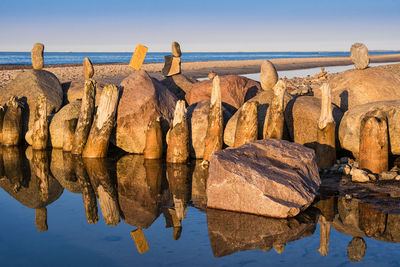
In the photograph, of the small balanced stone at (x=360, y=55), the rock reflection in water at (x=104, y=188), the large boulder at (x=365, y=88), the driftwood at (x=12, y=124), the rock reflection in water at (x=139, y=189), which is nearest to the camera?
the rock reflection in water at (x=139, y=189)

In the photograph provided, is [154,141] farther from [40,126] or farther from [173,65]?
[173,65]

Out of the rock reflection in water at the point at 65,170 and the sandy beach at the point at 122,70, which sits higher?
the sandy beach at the point at 122,70

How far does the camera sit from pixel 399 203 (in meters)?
8.02

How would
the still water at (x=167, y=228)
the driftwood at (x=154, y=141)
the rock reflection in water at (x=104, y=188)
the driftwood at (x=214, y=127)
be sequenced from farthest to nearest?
1. the driftwood at (x=154, y=141)
2. the driftwood at (x=214, y=127)
3. the rock reflection in water at (x=104, y=188)
4. the still water at (x=167, y=228)

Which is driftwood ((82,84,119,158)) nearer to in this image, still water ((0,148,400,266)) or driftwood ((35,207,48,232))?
still water ((0,148,400,266))

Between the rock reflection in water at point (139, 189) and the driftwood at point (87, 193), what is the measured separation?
496 mm

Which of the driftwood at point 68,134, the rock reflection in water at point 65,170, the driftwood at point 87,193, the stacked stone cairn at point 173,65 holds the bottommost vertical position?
the rock reflection in water at point 65,170

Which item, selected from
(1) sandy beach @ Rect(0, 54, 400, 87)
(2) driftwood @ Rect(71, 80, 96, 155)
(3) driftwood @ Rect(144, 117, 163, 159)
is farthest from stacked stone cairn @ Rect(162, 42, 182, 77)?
(1) sandy beach @ Rect(0, 54, 400, 87)

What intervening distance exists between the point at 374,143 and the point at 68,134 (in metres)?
8.42

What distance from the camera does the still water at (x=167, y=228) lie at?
6078mm

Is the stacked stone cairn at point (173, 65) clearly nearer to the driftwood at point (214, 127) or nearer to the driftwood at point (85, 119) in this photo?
the driftwood at point (85, 119)

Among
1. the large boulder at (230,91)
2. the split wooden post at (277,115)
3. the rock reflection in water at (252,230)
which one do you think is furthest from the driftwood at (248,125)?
the rock reflection in water at (252,230)

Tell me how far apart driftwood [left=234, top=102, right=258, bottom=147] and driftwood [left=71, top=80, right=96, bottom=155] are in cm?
430

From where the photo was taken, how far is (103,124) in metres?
12.3
